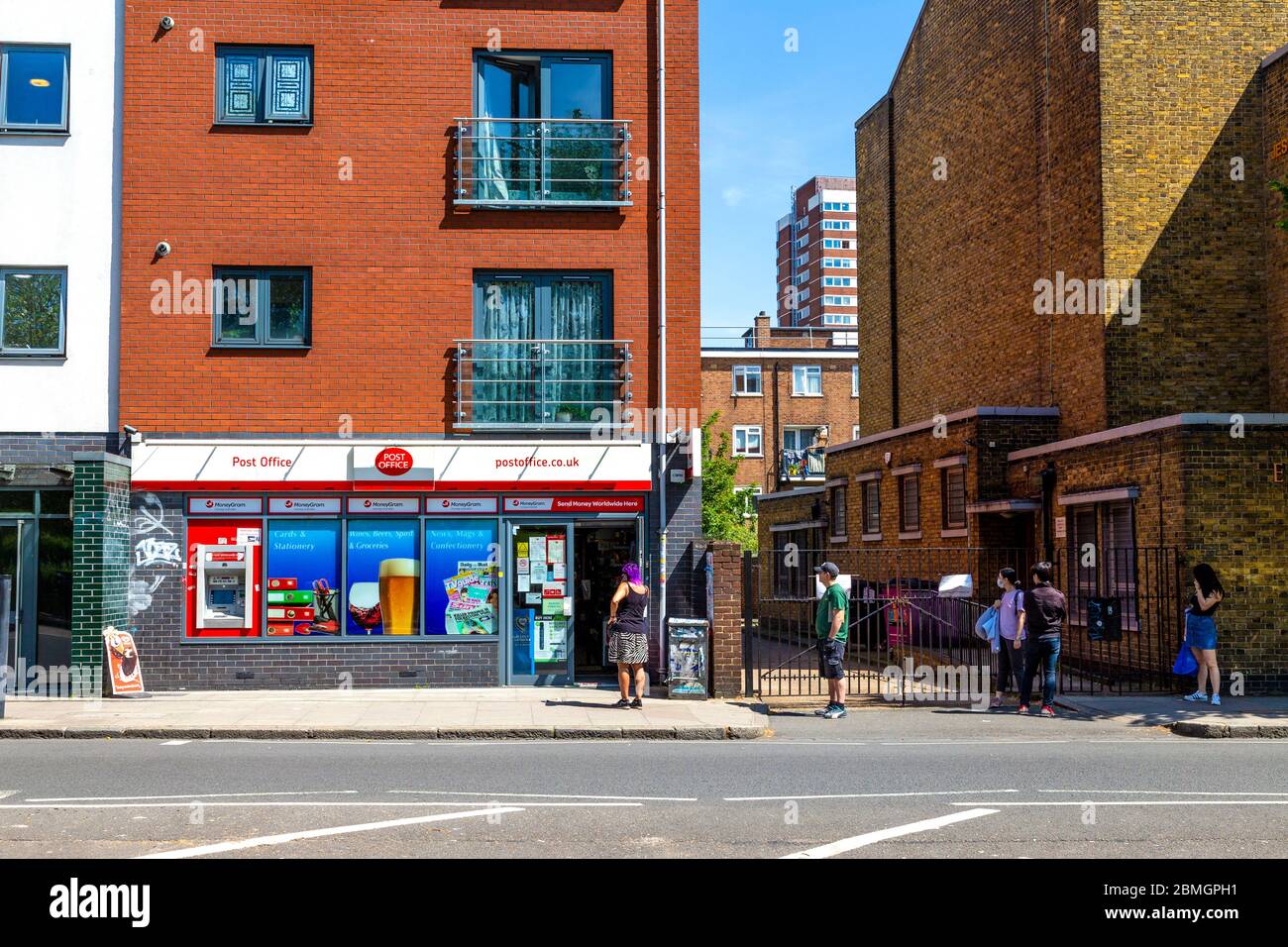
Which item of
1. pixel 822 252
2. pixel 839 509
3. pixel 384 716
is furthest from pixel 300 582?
pixel 822 252

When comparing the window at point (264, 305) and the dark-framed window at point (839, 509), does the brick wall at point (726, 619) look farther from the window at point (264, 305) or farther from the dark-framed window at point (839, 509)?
the dark-framed window at point (839, 509)

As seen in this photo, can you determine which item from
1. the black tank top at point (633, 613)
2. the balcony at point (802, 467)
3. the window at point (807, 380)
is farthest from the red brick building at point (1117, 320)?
the window at point (807, 380)

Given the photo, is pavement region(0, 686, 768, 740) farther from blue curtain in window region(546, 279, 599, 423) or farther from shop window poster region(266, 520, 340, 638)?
blue curtain in window region(546, 279, 599, 423)

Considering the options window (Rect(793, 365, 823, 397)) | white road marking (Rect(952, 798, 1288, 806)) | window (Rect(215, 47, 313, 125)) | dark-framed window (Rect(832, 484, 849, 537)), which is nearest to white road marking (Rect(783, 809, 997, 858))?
white road marking (Rect(952, 798, 1288, 806))

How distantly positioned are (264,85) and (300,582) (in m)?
7.12

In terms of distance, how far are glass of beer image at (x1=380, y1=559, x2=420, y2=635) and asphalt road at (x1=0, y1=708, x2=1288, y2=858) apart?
4.51 meters

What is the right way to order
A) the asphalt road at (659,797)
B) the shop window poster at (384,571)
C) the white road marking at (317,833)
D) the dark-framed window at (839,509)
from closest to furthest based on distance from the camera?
the white road marking at (317,833)
the asphalt road at (659,797)
the shop window poster at (384,571)
the dark-framed window at (839,509)

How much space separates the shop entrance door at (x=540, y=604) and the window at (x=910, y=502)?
10437 mm

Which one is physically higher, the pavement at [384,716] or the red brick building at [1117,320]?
the red brick building at [1117,320]

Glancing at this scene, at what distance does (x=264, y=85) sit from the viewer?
57.5 ft

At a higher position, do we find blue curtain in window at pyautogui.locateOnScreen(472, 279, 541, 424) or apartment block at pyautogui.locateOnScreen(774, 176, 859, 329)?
apartment block at pyautogui.locateOnScreen(774, 176, 859, 329)

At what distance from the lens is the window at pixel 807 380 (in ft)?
176

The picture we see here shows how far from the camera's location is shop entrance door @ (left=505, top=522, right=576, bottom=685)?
56.3 ft
